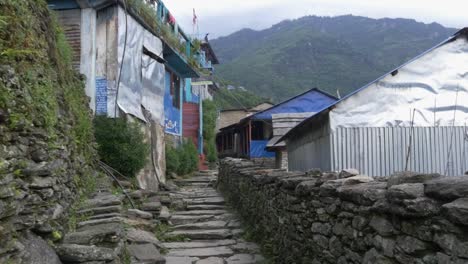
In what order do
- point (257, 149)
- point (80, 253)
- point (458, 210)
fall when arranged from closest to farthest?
point (458, 210)
point (80, 253)
point (257, 149)

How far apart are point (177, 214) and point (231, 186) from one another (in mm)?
2574

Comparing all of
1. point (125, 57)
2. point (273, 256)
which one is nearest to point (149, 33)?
point (125, 57)

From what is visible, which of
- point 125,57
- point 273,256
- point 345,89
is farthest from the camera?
point 345,89

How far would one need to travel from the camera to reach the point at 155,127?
39.8ft

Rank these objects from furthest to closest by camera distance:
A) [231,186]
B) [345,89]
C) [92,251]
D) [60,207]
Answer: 1. [345,89]
2. [231,186]
3. [60,207]
4. [92,251]

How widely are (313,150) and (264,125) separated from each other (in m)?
16.3

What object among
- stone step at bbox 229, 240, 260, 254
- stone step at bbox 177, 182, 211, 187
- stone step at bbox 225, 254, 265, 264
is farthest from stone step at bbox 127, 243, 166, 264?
stone step at bbox 177, 182, 211, 187

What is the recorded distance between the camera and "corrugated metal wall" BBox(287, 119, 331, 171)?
359 inches

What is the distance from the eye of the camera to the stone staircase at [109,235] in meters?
4.04

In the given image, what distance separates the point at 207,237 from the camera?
7801 mm

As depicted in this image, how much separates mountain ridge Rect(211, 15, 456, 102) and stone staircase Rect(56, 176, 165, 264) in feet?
127

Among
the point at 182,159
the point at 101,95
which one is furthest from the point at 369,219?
the point at 182,159

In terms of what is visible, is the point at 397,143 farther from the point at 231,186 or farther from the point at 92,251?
the point at 92,251

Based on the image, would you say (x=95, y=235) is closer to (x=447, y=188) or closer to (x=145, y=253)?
(x=145, y=253)
